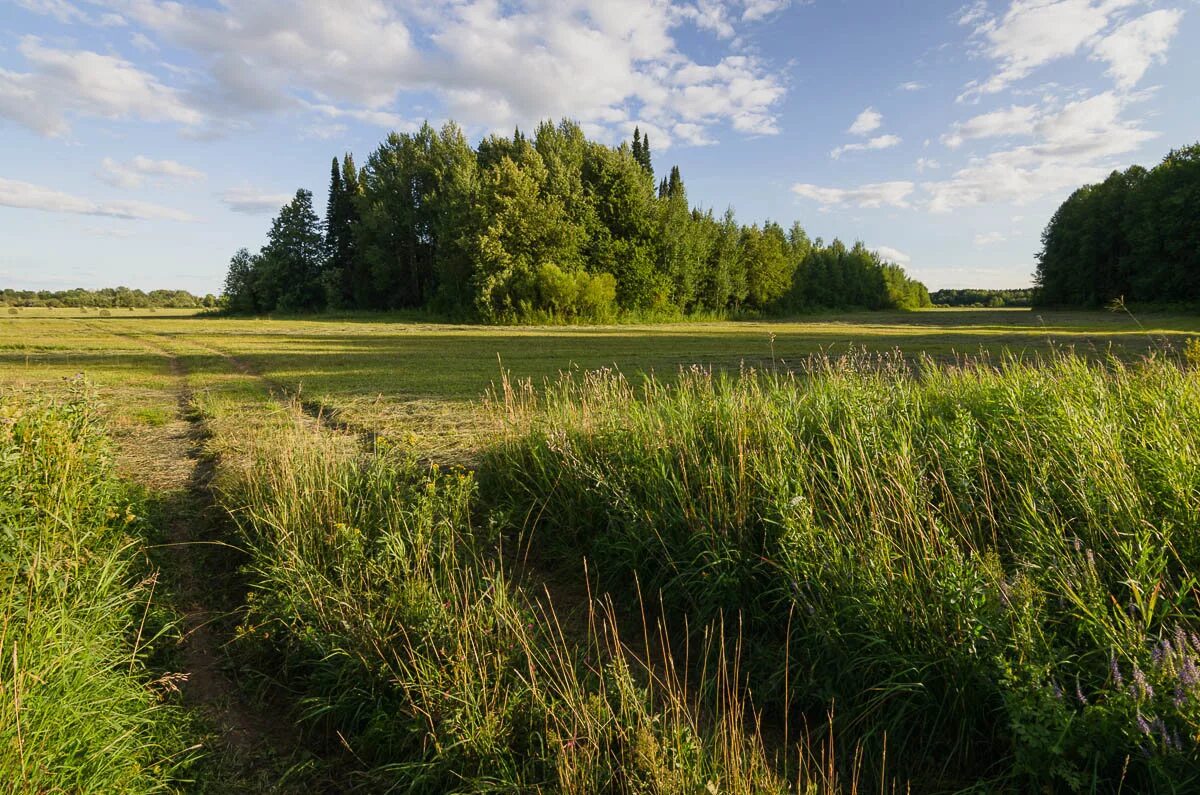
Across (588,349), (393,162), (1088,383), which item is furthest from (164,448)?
(393,162)

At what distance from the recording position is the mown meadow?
8.89 feet

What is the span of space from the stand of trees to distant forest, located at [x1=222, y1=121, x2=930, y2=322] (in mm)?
24133

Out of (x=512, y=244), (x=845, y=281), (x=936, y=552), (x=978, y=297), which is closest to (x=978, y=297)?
(x=978, y=297)

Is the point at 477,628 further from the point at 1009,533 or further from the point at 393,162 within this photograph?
the point at 393,162

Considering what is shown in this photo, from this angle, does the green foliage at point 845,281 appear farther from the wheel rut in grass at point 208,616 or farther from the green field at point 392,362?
the wheel rut in grass at point 208,616

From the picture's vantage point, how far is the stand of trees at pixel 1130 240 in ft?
146

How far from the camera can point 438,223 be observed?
152 feet

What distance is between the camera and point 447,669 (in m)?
3.38

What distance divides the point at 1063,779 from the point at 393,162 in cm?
5631

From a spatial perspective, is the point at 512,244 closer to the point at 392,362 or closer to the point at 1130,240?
the point at 392,362

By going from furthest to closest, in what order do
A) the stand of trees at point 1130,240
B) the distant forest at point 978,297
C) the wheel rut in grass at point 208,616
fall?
the distant forest at point 978,297 < the stand of trees at point 1130,240 < the wheel rut in grass at point 208,616

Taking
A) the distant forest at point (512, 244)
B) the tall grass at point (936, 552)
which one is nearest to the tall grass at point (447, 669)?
the tall grass at point (936, 552)

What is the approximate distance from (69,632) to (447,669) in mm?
2017

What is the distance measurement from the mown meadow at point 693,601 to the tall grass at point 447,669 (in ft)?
0.08
